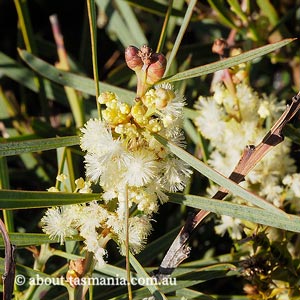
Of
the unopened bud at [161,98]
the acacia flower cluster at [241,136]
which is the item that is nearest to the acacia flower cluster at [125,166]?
the unopened bud at [161,98]

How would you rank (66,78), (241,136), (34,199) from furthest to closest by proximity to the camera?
(66,78)
(241,136)
(34,199)

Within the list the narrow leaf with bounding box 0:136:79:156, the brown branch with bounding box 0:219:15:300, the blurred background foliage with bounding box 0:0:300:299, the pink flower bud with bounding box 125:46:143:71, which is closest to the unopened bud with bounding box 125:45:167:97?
the pink flower bud with bounding box 125:46:143:71

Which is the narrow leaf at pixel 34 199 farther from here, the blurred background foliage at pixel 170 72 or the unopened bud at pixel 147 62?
the blurred background foliage at pixel 170 72

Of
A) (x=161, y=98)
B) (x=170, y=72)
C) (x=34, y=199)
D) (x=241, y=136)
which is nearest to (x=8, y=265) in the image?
(x=34, y=199)

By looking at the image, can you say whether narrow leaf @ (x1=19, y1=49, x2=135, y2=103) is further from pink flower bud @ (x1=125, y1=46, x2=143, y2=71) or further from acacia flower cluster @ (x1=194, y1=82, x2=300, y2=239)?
pink flower bud @ (x1=125, y1=46, x2=143, y2=71)

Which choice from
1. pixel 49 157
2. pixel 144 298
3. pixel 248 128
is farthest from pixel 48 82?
pixel 144 298

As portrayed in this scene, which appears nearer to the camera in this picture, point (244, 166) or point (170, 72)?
point (244, 166)

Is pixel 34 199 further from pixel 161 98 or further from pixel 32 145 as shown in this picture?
pixel 161 98

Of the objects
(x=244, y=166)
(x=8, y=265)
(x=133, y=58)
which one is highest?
(x=133, y=58)

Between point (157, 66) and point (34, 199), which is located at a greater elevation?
point (157, 66)
